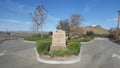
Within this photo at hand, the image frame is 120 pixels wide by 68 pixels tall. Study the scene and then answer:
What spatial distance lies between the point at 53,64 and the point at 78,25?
149 ft

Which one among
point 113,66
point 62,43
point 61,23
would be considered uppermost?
point 61,23

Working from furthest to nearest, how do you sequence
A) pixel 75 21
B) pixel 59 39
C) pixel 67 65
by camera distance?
1. pixel 75 21
2. pixel 59 39
3. pixel 67 65

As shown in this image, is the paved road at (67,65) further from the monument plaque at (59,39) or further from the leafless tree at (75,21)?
the leafless tree at (75,21)

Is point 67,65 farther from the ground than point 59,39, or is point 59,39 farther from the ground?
point 59,39

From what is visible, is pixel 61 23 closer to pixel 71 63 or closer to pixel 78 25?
pixel 78 25

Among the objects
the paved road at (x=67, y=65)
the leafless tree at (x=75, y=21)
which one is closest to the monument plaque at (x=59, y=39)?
the paved road at (x=67, y=65)

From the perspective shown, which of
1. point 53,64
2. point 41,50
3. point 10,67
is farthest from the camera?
point 41,50

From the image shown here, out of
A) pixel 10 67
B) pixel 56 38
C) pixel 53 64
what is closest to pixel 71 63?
pixel 53 64

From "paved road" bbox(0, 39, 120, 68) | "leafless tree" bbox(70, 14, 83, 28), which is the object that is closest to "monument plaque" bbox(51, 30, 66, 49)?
"paved road" bbox(0, 39, 120, 68)

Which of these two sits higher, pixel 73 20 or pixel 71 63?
pixel 73 20

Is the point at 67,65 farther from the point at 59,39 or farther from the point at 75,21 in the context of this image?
the point at 75,21

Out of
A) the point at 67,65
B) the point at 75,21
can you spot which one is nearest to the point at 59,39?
the point at 67,65

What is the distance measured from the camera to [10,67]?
11.3m

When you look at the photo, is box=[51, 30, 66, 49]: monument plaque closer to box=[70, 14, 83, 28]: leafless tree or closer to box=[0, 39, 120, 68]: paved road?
box=[0, 39, 120, 68]: paved road
